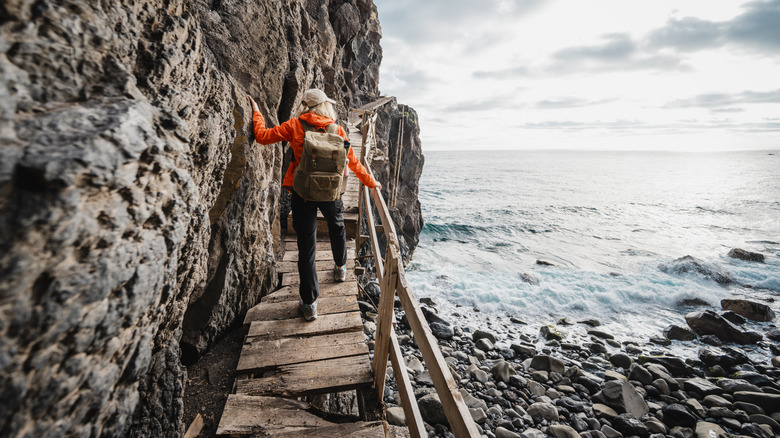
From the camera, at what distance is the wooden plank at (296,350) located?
3.07 metres

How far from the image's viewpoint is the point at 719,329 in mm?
9672

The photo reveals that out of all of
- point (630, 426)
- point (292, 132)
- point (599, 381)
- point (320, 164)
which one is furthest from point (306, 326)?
point (599, 381)

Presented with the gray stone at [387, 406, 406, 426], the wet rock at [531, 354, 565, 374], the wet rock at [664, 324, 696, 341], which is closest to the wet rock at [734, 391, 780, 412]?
the wet rock at [664, 324, 696, 341]

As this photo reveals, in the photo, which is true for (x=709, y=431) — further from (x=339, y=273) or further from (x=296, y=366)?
(x=296, y=366)

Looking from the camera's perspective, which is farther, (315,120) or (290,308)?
(290,308)

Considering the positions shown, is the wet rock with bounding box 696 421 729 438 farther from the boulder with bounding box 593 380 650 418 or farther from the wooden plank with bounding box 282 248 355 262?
the wooden plank with bounding box 282 248 355 262

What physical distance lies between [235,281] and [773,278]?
945 inches

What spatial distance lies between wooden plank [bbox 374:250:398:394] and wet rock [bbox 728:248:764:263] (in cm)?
2632

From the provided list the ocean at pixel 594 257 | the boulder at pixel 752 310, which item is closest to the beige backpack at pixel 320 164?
the ocean at pixel 594 257

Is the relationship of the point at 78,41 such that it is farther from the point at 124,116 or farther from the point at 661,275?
the point at 661,275

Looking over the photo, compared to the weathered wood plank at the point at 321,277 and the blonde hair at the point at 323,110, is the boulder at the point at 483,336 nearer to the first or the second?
the weathered wood plank at the point at 321,277

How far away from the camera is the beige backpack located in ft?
9.86

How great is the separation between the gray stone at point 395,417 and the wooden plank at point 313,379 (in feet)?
9.93

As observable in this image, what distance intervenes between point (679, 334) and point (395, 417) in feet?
33.6
